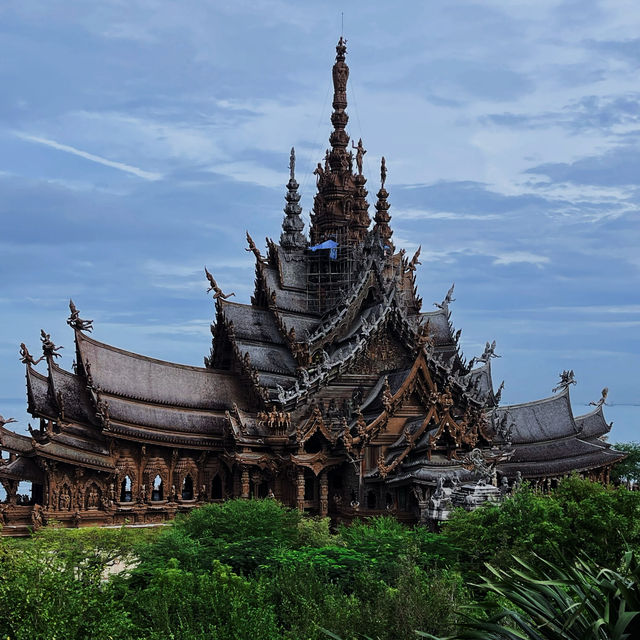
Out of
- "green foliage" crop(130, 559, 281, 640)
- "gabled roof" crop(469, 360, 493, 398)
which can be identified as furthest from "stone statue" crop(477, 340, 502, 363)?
"green foliage" crop(130, 559, 281, 640)

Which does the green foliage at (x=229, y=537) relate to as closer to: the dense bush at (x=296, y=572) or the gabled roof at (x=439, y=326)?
the dense bush at (x=296, y=572)

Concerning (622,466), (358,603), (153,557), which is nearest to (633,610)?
(358,603)

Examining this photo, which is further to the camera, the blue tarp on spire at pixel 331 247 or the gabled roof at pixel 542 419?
the blue tarp on spire at pixel 331 247

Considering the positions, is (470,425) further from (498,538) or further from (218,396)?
(498,538)

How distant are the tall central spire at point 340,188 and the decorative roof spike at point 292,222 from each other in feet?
5.26

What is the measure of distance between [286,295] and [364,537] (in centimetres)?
2075

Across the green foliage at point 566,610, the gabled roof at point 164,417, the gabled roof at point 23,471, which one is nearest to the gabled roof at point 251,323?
the gabled roof at point 164,417

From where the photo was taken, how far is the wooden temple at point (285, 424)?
111 ft

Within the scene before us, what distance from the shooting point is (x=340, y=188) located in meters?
49.1

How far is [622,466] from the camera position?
57688 millimetres

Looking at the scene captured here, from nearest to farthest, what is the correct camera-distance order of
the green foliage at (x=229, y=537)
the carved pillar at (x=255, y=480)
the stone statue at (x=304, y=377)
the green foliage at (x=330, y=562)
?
1. the green foliage at (x=330, y=562)
2. the green foliage at (x=229, y=537)
3. the carved pillar at (x=255, y=480)
4. the stone statue at (x=304, y=377)

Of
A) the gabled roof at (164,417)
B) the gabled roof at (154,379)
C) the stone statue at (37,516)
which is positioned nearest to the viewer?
the stone statue at (37,516)

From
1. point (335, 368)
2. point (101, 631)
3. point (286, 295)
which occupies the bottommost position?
point (101, 631)

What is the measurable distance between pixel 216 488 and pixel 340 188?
60.9 feet
